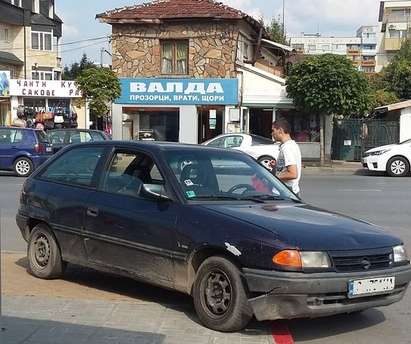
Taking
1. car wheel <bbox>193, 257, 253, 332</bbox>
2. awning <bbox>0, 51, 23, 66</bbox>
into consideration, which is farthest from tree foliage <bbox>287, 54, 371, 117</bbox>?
awning <bbox>0, 51, 23, 66</bbox>

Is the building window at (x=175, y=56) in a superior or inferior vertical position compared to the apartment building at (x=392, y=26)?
inferior

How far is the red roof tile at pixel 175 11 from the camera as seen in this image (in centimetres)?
2845

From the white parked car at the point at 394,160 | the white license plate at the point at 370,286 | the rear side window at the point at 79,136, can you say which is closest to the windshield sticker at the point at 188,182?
the white license plate at the point at 370,286

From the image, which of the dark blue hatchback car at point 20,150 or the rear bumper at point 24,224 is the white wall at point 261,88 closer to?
the dark blue hatchback car at point 20,150

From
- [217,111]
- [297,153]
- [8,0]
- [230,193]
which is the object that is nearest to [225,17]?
[217,111]

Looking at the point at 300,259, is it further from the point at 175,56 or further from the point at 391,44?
the point at 391,44

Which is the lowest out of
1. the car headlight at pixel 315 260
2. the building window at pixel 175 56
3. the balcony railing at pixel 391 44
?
the car headlight at pixel 315 260

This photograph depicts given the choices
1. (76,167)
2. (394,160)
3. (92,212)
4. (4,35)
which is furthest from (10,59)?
(92,212)

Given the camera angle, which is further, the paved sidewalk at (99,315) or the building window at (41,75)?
the building window at (41,75)

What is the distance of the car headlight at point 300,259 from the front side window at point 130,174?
1.49 metres

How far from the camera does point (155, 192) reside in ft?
19.7

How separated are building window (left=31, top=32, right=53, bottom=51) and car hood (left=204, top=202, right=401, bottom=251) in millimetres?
58191

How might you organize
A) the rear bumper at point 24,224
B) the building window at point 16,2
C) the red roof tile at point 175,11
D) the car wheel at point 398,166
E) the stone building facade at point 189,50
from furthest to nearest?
the building window at point 16,2
the stone building facade at point 189,50
the red roof tile at point 175,11
the car wheel at point 398,166
the rear bumper at point 24,224

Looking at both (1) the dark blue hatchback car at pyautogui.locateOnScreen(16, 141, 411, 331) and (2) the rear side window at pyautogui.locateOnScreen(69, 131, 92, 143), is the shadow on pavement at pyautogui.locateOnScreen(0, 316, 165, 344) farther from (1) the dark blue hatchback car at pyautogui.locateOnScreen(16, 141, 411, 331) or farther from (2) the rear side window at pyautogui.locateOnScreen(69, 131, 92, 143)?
(2) the rear side window at pyautogui.locateOnScreen(69, 131, 92, 143)
